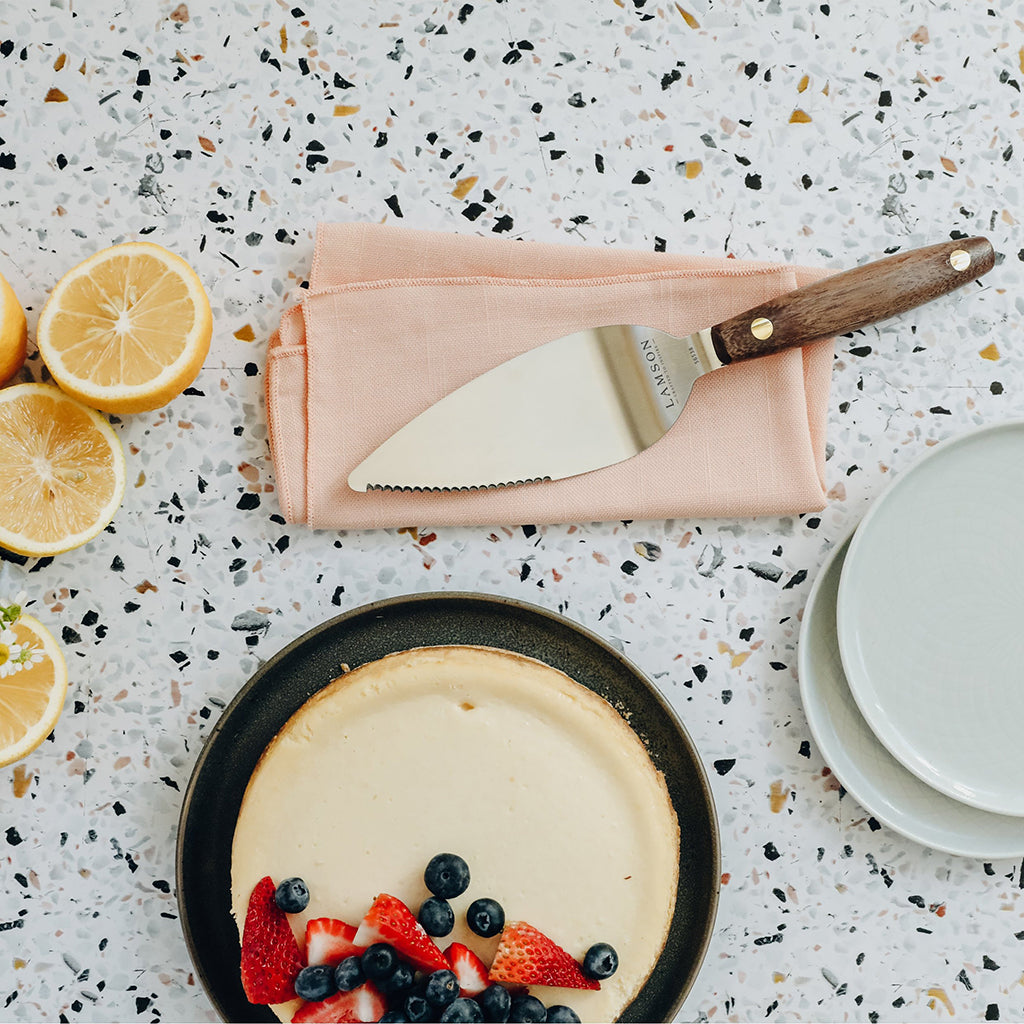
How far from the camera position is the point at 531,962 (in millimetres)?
1048

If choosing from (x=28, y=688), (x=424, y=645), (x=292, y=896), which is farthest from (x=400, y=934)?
(x=28, y=688)

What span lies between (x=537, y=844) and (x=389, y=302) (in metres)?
0.72

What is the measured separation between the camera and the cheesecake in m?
1.09

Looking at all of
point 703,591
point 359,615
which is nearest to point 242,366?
point 359,615

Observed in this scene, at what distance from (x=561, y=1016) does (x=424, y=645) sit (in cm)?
48

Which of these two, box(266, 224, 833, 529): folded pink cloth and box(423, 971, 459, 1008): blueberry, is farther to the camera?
box(266, 224, 833, 529): folded pink cloth

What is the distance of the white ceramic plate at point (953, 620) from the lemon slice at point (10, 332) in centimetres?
112

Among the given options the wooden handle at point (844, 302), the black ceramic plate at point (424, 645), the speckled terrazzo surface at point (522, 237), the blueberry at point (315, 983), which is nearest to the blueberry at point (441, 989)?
the blueberry at point (315, 983)

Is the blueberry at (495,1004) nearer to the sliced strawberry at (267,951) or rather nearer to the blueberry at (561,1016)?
the blueberry at (561,1016)

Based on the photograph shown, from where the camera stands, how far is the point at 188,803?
44.7 inches

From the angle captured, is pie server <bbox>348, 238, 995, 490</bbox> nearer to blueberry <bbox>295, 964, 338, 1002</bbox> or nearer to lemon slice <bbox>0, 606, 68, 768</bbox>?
lemon slice <bbox>0, 606, 68, 768</bbox>

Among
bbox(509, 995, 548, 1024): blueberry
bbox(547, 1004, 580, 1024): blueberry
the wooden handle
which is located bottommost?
bbox(547, 1004, 580, 1024): blueberry

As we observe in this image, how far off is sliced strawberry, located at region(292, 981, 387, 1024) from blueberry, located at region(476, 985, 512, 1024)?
13cm

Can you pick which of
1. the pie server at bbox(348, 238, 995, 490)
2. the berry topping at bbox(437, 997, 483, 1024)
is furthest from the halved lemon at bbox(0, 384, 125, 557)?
the berry topping at bbox(437, 997, 483, 1024)
